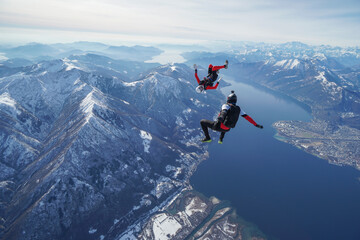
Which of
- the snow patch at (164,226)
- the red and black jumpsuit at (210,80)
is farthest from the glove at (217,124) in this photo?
the snow patch at (164,226)

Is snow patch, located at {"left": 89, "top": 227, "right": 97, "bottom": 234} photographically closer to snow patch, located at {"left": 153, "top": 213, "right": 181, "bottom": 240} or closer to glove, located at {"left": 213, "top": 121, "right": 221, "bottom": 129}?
snow patch, located at {"left": 153, "top": 213, "right": 181, "bottom": 240}

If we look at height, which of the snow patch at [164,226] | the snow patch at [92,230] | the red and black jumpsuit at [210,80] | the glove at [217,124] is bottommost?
the snow patch at [92,230]

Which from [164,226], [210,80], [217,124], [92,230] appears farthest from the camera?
Answer: [164,226]

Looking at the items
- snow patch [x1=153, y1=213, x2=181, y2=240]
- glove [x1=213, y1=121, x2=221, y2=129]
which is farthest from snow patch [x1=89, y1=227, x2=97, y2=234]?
glove [x1=213, y1=121, x2=221, y2=129]

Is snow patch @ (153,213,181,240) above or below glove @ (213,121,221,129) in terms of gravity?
below

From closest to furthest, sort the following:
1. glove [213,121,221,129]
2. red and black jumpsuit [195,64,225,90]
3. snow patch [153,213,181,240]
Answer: glove [213,121,221,129] < red and black jumpsuit [195,64,225,90] < snow patch [153,213,181,240]

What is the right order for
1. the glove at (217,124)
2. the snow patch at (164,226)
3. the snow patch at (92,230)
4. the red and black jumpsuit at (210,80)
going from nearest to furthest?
the glove at (217,124)
the red and black jumpsuit at (210,80)
the snow patch at (164,226)
the snow patch at (92,230)

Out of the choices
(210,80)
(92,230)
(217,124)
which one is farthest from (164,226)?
(217,124)

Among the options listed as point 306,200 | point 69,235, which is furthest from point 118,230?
point 306,200

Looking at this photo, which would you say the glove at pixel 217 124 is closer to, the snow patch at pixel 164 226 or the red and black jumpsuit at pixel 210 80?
the red and black jumpsuit at pixel 210 80

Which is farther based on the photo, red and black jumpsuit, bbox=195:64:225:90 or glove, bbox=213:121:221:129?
red and black jumpsuit, bbox=195:64:225:90

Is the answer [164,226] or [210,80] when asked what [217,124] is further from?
[164,226]
